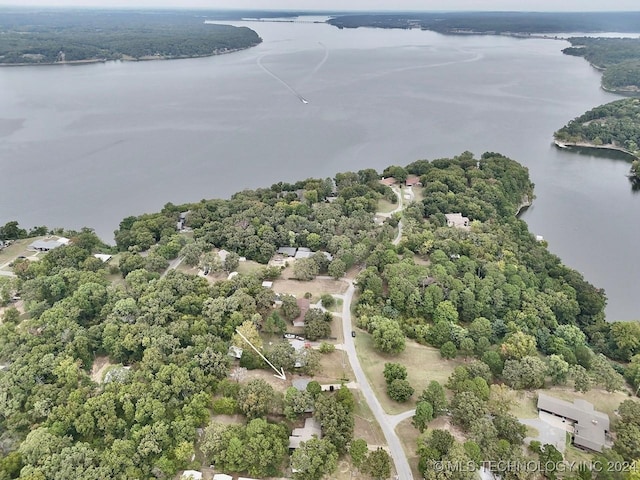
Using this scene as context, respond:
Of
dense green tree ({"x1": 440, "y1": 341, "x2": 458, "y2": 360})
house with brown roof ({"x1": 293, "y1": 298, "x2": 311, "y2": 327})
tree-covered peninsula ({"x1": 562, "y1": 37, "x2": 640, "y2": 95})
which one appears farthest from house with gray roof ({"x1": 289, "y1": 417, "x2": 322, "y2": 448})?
tree-covered peninsula ({"x1": 562, "y1": 37, "x2": 640, "y2": 95})

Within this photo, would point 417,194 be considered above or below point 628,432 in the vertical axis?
above

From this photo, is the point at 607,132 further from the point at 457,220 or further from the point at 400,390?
the point at 400,390

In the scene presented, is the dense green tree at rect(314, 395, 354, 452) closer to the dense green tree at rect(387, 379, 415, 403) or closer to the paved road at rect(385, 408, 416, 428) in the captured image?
the paved road at rect(385, 408, 416, 428)

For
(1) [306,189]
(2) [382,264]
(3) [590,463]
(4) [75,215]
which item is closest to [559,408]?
(3) [590,463]

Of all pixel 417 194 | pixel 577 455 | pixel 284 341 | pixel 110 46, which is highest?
pixel 110 46

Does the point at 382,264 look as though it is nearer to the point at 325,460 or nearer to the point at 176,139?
the point at 325,460

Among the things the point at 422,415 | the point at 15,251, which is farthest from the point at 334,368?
the point at 15,251
